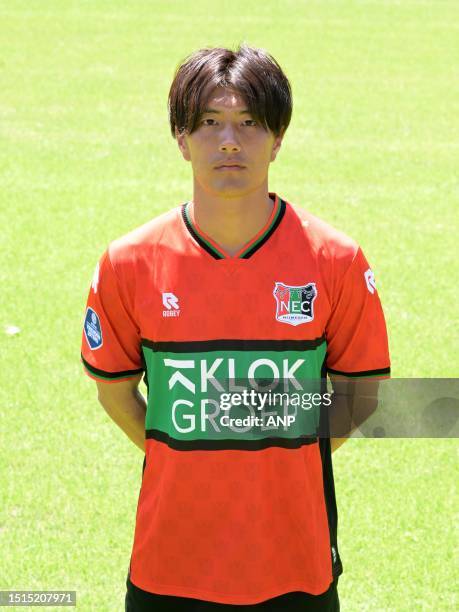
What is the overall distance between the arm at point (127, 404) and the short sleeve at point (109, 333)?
57mm

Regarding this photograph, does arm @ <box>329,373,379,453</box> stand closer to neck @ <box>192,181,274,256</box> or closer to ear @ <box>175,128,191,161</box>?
neck @ <box>192,181,274,256</box>

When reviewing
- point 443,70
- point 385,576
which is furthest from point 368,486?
point 443,70

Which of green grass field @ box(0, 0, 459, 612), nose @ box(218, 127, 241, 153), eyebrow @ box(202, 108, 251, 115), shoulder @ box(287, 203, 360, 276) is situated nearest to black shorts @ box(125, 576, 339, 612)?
shoulder @ box(287, 203, 360, 276)

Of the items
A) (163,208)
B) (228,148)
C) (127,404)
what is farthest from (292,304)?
(163,208)

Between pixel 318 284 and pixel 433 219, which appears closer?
pixel 318 284

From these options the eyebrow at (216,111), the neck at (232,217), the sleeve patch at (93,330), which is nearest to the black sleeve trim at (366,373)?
the neck at (232,217)

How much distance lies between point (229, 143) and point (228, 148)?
0.01 metres

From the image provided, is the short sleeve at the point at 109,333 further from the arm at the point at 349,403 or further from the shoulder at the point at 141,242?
the arm at the point at 349,403

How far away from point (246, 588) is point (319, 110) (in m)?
11.7

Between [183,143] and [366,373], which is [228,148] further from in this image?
[366,373]

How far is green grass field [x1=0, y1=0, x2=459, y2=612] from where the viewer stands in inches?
211

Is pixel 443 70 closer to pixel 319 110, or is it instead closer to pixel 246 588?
Result: pixel 319 110

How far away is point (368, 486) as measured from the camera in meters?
5.84

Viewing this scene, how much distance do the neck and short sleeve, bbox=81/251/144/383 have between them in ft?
1.04
